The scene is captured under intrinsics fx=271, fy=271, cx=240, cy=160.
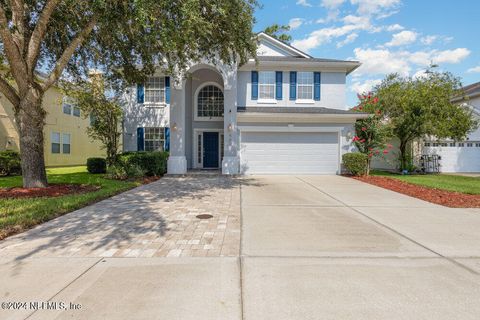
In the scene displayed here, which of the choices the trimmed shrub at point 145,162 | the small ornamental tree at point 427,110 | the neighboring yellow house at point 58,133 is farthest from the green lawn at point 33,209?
the small ornamental tree at point 427,110

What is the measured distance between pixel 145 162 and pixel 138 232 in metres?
8.61

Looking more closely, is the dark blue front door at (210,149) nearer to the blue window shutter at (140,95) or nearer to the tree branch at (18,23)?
the blue window shutter at (140,95)

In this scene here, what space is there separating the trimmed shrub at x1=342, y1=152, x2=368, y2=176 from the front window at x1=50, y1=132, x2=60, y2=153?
2030cm

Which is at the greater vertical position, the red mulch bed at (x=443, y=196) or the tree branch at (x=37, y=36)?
the tree branch at (x=37, y=36)

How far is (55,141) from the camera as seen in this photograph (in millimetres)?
20297

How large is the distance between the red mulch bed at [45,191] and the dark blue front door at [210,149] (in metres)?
8.03

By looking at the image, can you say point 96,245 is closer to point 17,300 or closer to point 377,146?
point 17,300

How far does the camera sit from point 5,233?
185 inches

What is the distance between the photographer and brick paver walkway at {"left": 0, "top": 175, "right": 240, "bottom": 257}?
4.09m

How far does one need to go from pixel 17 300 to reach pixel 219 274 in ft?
6.97

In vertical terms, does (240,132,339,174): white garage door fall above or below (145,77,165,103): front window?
below

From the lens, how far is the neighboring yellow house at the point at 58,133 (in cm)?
1673

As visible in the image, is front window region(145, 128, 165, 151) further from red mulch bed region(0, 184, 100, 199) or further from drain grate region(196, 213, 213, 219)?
drain grate region(196, 213, 213, 219)

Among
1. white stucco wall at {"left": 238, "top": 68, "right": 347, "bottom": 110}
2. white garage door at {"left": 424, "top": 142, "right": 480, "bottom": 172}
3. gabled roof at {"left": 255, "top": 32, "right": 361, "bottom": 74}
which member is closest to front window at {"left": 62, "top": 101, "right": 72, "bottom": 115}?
white stucco wall at {"left": 238, "top": 68, "right": 347, "bottom": 110}
